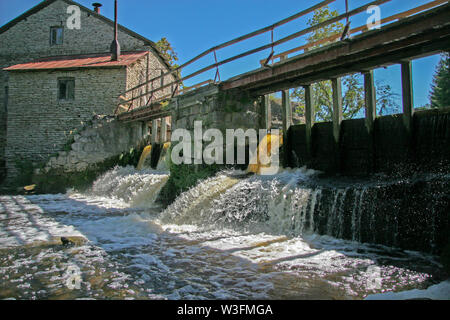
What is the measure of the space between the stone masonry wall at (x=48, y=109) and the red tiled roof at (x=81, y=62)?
414 millimetres

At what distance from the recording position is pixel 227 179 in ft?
24.9

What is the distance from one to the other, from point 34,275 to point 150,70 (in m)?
19.6

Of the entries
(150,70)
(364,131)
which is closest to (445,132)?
(364,131)

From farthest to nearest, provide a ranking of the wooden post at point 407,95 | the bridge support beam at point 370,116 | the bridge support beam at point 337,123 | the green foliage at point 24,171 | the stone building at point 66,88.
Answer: the stone building at point 66,88 < the green foliage at point 24,171 < the bridge support beam at point 337,123 < the bridge support beam at point 370,116 < the wooden post at point 407,95

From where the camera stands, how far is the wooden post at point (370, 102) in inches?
268

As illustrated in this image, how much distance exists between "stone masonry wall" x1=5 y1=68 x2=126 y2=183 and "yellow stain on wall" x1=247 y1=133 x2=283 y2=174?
1286 cm

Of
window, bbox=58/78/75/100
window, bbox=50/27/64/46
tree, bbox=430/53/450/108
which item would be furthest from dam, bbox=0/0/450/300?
tree, bbox=430/53/450/108

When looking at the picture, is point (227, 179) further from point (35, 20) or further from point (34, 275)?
point (35, 20)

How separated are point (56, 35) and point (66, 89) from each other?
4.97 m

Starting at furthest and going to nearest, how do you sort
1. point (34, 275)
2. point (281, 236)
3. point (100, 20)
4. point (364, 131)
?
1. point (100, 20)
2. point (364, 131)
3. point (281, 236)
4. point (34, 275)

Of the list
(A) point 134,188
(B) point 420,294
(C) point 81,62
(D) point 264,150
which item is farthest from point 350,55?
(C) point 81,62

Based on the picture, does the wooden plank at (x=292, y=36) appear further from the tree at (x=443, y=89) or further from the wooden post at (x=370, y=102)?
the tree at (x=443, y=89)

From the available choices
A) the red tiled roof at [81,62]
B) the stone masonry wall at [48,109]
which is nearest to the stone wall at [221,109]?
the red tiled roof at [81,62]

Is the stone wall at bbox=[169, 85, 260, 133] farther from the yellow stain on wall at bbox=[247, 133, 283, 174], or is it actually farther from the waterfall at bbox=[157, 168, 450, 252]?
the waterfall at bbox=[157, 168, 450, 252]
